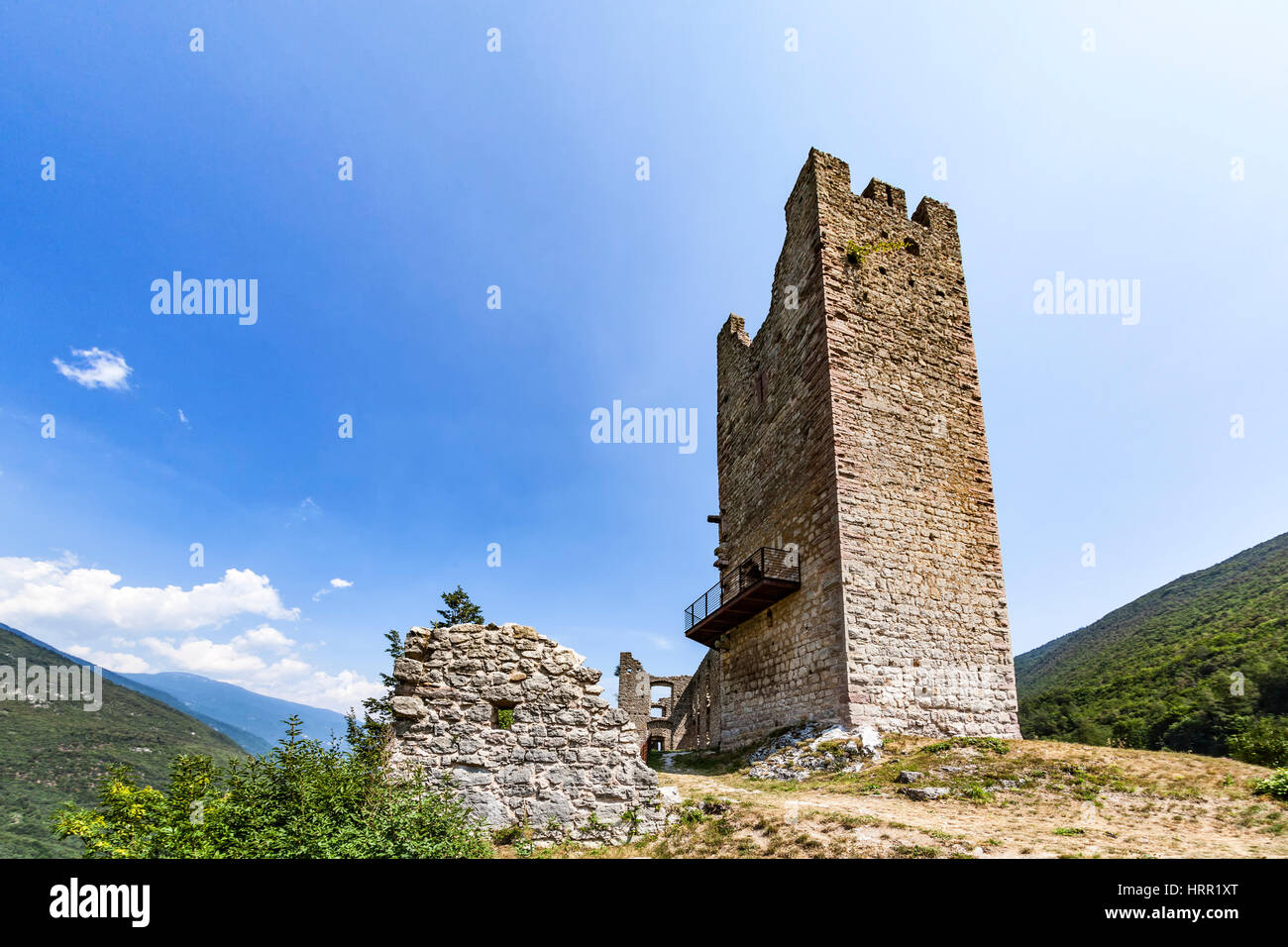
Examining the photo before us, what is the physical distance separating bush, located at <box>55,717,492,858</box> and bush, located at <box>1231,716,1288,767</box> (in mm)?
11736

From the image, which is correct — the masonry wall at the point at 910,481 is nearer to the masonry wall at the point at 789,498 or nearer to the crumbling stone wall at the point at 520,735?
the masonry wall at the point at 789,498

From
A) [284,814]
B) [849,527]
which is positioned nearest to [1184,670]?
[849,527]

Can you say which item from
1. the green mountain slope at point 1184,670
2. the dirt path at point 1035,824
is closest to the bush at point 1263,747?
the green mountain slope at point 1184,670

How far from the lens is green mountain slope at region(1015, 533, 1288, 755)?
19359 millimetres

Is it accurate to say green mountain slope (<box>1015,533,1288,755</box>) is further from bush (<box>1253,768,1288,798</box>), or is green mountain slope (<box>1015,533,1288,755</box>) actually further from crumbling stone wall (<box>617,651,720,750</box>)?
crumbling stone wall (<box>617,651,720,750</box>)

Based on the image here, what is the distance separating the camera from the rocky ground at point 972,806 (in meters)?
6.06

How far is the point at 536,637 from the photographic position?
765cm

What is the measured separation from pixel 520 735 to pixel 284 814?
2437 millimetres

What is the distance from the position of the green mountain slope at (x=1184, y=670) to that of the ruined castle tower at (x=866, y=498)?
5175 mm

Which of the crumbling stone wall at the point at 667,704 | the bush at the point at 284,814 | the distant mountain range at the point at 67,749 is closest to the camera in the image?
the bush at the point at 284,814
